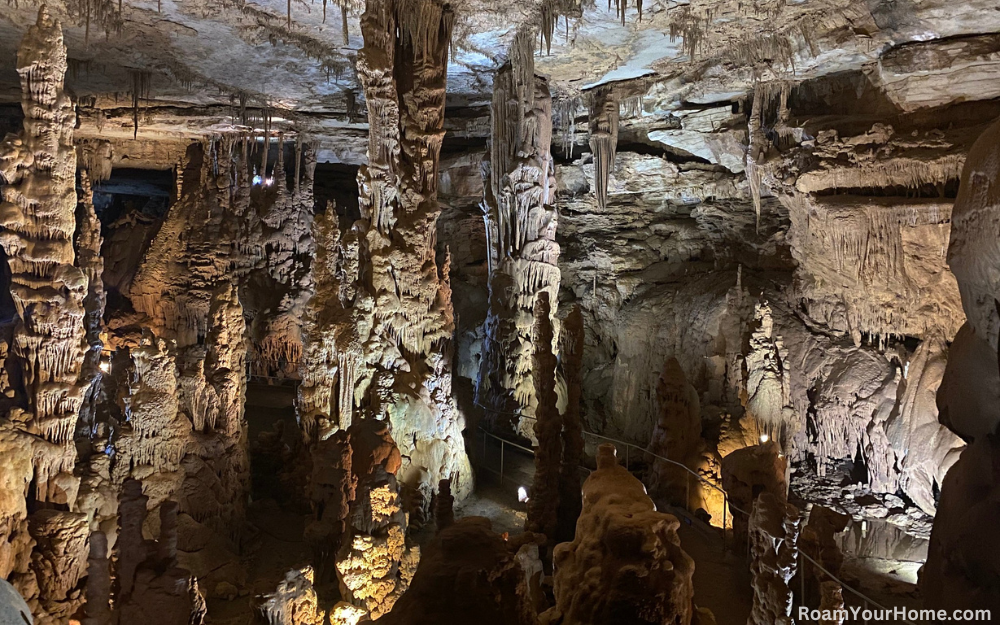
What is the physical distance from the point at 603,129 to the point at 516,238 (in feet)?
8.83

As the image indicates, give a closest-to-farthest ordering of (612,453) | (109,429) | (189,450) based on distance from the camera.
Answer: (612,453) → (189,450) → (109,429)

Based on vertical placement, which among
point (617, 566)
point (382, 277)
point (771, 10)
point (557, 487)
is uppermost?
point (771, 10)

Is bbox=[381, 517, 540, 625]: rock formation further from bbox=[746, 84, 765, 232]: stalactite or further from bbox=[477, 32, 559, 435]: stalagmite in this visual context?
bbox=[746, 84, 765, 232]: stalactite

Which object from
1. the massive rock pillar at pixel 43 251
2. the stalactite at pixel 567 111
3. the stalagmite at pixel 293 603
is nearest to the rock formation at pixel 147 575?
the stalagmite at pixel 293 603

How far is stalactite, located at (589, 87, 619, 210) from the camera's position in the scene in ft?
39.0

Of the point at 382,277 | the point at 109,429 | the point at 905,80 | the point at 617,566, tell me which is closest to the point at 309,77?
the point at 382,277

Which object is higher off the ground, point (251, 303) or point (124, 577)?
point (251, 303)

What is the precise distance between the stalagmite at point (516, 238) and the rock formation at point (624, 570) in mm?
7699

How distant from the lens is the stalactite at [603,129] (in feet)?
39.0

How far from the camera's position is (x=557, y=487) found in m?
7.28

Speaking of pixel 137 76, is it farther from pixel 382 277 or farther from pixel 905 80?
pixel 905 80

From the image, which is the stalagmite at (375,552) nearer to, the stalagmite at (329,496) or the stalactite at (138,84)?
the stalagmite at (329,496)

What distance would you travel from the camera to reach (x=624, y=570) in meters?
2.96

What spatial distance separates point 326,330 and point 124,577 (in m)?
3.87
